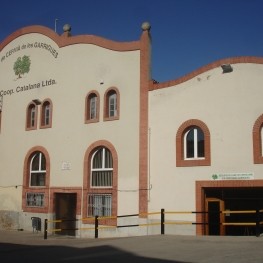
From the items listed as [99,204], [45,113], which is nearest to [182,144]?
[99,204]

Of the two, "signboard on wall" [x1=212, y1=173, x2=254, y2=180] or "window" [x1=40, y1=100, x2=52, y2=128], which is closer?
"signboard on wall" [x1=212, y1=173, x2=254, y2=180]

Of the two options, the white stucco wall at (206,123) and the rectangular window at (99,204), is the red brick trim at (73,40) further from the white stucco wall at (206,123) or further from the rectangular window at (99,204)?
the rectangular window at (99,204)

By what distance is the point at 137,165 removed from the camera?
1969cm

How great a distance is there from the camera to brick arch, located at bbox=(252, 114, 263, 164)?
16.8 meters

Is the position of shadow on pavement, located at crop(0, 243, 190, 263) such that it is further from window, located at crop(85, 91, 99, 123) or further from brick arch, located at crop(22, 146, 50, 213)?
brick arch, located at crop(22, 146, 50, 213)

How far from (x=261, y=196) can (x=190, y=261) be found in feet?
25.7

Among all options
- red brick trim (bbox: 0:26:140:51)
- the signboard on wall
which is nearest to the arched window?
red brick trim (bbox: 0:26:140:51)

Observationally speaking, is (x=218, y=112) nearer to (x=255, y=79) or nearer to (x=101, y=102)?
(x=255, y=79)

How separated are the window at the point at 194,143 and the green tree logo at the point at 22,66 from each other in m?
12.2

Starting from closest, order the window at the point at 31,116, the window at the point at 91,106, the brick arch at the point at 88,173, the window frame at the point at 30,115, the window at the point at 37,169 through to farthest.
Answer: the brick arch at the point at 88,173 → the window at the point at 91,106 → the window at the point at 37,169 → the window frame at the point at 30,115 → the window at the point at 31,116

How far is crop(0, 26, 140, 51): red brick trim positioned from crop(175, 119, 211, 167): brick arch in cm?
496

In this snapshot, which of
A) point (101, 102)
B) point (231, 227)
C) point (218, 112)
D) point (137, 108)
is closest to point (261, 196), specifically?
point (231, 227)

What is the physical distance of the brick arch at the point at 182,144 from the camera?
58.4 feet

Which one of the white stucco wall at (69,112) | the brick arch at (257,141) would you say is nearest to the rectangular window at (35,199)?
the white stucco wall at (69,112)
